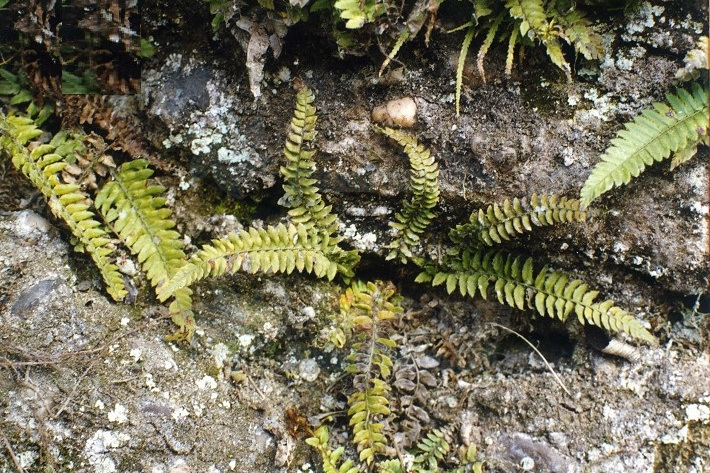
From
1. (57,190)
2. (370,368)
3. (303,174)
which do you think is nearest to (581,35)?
(303,174)

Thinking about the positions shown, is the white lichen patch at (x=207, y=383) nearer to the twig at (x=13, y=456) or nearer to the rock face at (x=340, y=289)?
the rock face at (x=340, y=289)

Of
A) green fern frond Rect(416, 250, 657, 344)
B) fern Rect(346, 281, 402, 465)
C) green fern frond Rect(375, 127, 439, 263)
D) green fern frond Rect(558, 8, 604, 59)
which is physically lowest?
fern Rect(346, 281, 402, 465)

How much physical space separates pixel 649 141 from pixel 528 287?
0.98m

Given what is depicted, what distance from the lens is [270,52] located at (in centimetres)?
336

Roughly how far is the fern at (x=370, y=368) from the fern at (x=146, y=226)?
3.12 feet

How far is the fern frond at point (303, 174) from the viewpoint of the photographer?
3250 mm

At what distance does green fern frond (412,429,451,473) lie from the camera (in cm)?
324

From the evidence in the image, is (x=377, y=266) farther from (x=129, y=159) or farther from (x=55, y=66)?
(x=55, y=66)

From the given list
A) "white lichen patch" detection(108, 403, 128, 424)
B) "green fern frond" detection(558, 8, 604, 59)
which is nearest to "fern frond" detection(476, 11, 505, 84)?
"green fern frond" detection(558, 8, 604, 59)

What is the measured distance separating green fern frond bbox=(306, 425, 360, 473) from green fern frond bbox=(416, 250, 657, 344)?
1.05 m

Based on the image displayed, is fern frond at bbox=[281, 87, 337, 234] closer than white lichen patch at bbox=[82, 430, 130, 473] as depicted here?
No

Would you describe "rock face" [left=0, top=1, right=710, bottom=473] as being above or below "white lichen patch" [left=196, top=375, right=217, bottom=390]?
above

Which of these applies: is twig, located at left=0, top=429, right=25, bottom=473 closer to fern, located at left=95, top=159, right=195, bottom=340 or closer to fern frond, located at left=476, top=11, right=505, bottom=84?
fern, located at left=95, top=159, right=195, bottom=340

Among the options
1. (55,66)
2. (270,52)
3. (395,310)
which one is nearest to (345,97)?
(270,52)
